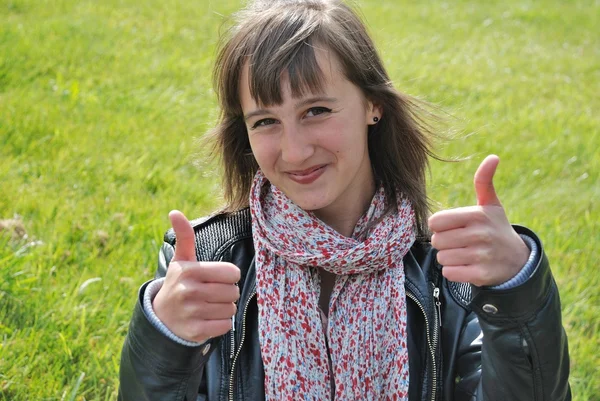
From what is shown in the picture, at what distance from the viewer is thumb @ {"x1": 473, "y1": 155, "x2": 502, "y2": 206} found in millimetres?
1787

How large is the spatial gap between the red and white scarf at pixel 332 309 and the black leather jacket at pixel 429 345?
7cm

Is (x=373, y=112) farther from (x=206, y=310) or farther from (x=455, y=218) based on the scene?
(x=206, y=310)

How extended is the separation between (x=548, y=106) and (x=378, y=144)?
4391 mm

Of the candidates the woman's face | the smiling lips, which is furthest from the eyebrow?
the smiling lips

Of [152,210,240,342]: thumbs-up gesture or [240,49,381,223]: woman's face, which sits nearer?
[152,210,240,342]: thumbs-up gesture

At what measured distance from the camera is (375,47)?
2.59 metres

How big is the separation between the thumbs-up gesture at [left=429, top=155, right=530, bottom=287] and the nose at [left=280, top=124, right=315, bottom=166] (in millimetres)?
596

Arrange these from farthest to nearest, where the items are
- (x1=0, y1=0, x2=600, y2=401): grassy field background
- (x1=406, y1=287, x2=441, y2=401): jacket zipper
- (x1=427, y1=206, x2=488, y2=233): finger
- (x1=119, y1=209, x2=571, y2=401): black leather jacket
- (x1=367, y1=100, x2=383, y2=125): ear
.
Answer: (x1=0, y1=0, x2=600, y2=401): grassy field background < (x1=367, y1=100, x2=383, y2=125): ear < (x1=406, y1=287, x2=441, y2=401): jacket zipper < (x1=119, y1=209, x2=571, y2=401): black leather jacket < (x1=427, y1=206, x2=488, y2=233): finger

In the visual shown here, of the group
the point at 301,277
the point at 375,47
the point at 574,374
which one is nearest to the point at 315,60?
the point at 375,47

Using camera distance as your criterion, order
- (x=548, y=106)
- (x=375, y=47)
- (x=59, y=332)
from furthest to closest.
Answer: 1. (x=548, y=106)
2. (x=59, y=332)
3. (x=375, y=47)

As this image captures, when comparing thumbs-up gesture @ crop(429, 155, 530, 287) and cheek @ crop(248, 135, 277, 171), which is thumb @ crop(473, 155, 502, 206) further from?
cheek @ crop(248, 135, 277, 171)

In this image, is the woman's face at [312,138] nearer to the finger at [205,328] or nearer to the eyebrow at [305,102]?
the eyebrow at [305,102]

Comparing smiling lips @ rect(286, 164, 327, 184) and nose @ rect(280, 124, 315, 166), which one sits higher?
nose @ rect(280, 124, 315, 166)

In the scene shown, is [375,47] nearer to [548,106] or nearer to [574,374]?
[574,374]
